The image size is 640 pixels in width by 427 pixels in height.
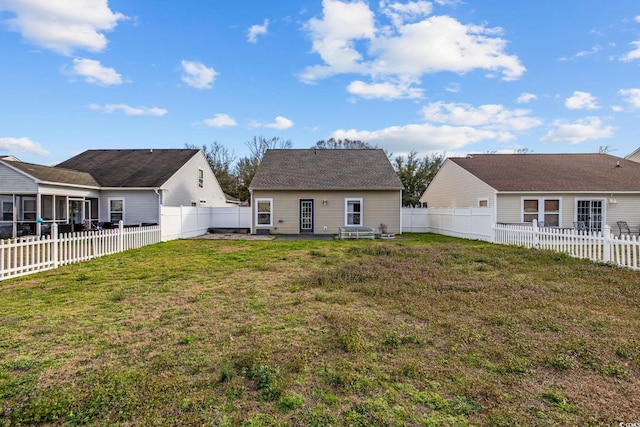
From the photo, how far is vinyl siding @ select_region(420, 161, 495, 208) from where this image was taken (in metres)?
18.0

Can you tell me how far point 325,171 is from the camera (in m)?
20.4

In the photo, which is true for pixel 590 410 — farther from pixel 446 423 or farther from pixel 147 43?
pixel 147 43

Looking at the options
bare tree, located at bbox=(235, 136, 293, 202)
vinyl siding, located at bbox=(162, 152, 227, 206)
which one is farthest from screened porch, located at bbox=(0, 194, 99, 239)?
bare tree, located at bbox=(235, 136, 293, 202)

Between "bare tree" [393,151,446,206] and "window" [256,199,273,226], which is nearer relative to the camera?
"window" [256,199,273,226]

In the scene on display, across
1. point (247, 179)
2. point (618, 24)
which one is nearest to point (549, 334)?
point (618, 24)

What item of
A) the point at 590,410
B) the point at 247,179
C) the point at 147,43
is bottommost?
the point at 590,410

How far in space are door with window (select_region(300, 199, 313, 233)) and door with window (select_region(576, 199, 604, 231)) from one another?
14.4 meters

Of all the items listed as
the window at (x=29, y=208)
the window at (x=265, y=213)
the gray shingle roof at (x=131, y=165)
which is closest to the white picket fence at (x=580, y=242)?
the window at (x=265, y=213)

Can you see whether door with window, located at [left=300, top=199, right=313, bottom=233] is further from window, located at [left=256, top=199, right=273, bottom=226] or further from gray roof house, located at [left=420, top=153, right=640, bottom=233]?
gray roof house, located at [left=420, top=153, right=640, bottom=233]

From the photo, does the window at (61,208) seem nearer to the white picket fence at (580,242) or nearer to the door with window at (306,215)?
the door with window at (306,215)

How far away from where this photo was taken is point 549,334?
403 centimetres

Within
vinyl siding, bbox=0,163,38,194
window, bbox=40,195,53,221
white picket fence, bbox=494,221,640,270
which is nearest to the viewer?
white picket fence, bbox=494,221,640,270

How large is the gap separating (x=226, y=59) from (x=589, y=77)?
62.1 feet

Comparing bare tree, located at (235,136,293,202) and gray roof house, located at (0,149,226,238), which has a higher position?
bare tree, located at (235,136,293,202)
